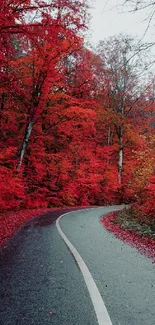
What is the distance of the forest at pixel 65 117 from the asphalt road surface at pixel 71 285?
237 inches

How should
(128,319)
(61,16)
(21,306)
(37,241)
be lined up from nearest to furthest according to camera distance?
(128,319)
(21,306)
(37,241)
(61,16)

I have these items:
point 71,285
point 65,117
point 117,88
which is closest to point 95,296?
point 71,285

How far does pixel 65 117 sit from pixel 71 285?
18.8 m

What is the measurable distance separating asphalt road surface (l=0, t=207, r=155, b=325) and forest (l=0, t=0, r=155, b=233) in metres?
6.01

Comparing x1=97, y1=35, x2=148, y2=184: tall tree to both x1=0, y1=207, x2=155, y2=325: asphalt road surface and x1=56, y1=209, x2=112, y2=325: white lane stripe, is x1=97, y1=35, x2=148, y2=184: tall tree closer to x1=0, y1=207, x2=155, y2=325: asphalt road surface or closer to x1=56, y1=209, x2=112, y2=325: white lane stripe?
x1=0, y1=207, x2=155, y2=325: asphalt road surface

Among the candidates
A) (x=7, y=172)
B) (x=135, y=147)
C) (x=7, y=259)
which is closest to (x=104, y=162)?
(x=135, y=147)

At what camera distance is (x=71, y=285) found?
4320 millimetres

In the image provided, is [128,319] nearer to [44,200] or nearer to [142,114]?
[44,200]

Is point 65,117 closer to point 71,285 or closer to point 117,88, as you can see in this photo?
point 117,88

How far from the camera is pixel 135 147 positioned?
102 ft

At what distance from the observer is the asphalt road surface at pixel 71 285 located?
322cm

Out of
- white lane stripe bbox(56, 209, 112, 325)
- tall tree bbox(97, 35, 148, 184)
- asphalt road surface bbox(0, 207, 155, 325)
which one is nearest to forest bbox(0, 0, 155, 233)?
tall tree bbox(97, 35, 148, 184)

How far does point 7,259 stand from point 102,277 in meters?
2.30

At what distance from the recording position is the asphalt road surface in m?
3.22
